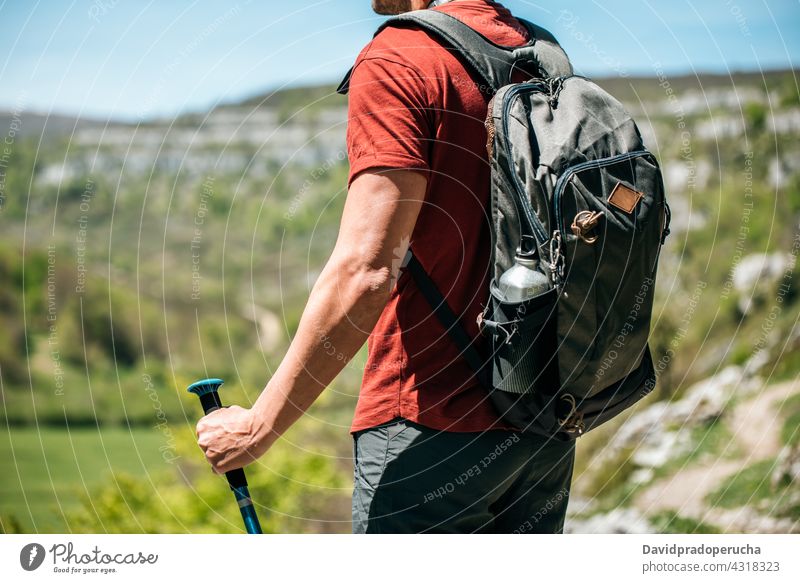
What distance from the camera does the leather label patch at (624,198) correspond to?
1600 millimetres

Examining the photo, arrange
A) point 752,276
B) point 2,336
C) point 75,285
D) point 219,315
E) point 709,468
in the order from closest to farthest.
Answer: point 709,468, point 752,276, point 2,336, point 75,285, point 219,315

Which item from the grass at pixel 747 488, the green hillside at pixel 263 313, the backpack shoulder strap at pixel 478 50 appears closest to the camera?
the backpack shoulder strap at pixel 478 50

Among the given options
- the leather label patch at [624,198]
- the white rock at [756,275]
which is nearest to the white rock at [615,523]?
the white rock at [756,275]

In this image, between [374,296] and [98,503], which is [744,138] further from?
[374,296]

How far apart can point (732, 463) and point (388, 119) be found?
3577 millimetres

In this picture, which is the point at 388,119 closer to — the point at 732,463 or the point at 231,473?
the point at 231,473

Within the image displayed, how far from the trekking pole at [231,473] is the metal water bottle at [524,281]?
0.59 metres

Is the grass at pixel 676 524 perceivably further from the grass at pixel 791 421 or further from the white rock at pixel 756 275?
the white rock at pixel 756 275

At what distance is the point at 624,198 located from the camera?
5.28 ft

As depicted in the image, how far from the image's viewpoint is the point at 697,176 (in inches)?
289

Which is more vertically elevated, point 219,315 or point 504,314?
point 504,314

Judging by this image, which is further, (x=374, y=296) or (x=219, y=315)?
(x=219, y=315)

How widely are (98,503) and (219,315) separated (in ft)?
17.2
